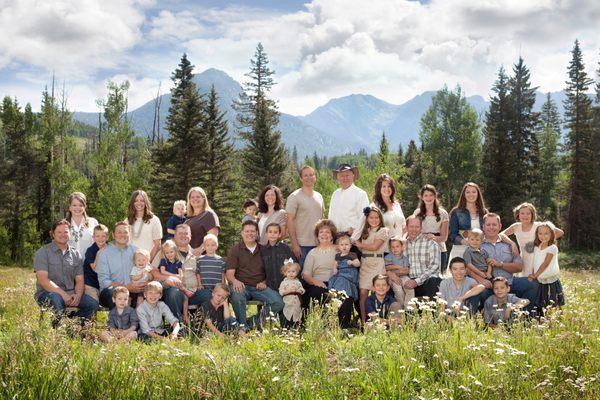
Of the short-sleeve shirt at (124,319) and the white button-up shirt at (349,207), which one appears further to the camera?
the white button-up shirt at (349,207)

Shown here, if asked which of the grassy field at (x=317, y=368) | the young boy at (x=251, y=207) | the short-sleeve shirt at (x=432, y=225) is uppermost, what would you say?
the young boy at (x=251, y=207)

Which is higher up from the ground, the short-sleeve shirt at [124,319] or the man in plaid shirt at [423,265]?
the man in plaid shirt at [423,265]

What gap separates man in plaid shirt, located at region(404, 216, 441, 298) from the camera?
27.3ft

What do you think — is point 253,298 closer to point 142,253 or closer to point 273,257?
point 273,257

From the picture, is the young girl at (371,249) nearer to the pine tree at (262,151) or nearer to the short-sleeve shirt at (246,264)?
the short-sleeve shirt at (246,264)

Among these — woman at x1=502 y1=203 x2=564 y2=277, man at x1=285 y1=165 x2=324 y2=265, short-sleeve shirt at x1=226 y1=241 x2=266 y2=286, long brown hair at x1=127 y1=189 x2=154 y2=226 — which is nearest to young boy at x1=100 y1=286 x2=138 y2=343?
long brown hair at x1=127 y1=189 x2=154 y2=226

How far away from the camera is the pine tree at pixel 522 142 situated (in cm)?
3625

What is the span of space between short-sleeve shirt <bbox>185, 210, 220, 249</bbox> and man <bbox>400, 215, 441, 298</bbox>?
3529 millimetres

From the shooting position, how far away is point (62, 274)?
805 cm

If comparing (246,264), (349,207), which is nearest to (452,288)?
(349,207)

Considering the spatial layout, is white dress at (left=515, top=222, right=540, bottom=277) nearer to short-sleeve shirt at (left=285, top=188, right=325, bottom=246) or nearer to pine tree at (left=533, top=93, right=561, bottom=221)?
short-sleeve shirt at (left=285, top=188, right=325, bottom=246)

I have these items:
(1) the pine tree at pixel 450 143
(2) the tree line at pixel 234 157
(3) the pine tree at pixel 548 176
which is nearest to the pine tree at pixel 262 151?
(2) the tree line at pixel 234 157

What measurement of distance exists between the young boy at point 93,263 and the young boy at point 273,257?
9.05 feet

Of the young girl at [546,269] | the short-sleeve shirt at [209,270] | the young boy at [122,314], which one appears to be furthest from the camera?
the short-sleeve shirt at [209,270]
